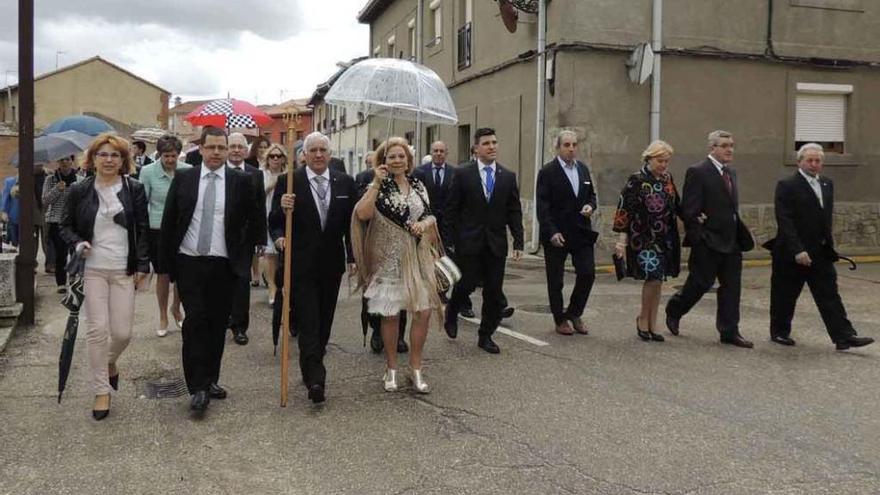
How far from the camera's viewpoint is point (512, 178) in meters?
6.98

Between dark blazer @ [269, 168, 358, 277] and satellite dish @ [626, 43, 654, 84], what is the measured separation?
9281 millimetres

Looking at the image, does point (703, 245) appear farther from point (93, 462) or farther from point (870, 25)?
point (870, 25)

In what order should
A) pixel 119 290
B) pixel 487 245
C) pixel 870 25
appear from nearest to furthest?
pixel 119 290 → pixel 487 245 → pixel 870 25

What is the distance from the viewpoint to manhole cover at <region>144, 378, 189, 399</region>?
552 cm

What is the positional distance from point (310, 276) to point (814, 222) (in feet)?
14.5

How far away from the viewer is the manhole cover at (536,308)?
9016 millimetres

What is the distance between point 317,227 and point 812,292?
447 cm

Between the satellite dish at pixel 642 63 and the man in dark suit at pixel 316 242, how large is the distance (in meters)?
9.25

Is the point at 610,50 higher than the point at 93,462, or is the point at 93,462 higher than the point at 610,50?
the point at 610,50

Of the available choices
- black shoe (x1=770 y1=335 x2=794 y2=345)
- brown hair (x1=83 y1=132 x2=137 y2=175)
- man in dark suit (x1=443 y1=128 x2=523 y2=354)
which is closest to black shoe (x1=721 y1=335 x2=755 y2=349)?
black shoe (x1=770 y1=335 x2=794 y2=345)

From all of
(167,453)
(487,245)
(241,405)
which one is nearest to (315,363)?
(241,405)

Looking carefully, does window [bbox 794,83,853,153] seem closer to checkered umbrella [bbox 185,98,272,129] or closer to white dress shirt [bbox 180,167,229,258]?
checkered umbrella [bbox 185,98,272,129]

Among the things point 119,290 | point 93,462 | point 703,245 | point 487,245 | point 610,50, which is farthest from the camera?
point 610,50

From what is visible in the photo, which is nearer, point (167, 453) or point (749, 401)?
point (167, 453)
